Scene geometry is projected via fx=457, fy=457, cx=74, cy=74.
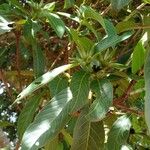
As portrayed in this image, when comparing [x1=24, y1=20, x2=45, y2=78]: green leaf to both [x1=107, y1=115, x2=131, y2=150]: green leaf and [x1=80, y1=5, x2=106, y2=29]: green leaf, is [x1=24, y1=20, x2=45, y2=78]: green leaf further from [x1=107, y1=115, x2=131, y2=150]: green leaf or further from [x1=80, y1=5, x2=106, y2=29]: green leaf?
[x1=107, y1=115, x2=131, y2=150]: green leaf

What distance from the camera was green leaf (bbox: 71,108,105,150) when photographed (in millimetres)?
1371

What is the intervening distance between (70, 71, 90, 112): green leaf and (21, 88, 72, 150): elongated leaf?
16 millimetres

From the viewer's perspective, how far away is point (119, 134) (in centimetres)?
149

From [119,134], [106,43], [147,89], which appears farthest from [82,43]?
[119,134]

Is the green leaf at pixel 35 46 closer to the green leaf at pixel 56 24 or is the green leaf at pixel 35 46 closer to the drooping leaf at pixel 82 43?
the green leaf at pixel 56 24

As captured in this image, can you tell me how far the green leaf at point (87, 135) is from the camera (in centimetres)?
137

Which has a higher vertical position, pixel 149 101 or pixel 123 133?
pixel 149 101

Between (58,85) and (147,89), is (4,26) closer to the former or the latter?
(58,85)

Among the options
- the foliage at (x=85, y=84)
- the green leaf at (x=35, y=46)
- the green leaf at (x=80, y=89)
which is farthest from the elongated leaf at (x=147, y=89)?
the green leaf at (x=35, y=46)

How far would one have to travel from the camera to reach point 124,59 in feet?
5.16

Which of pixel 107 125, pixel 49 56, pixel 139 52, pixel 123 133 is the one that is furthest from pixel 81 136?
pixel 49 56

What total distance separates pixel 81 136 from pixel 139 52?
12.2 inches

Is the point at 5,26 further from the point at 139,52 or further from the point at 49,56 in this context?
the point at 49,56

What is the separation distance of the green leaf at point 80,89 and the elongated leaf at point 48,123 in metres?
0.02
